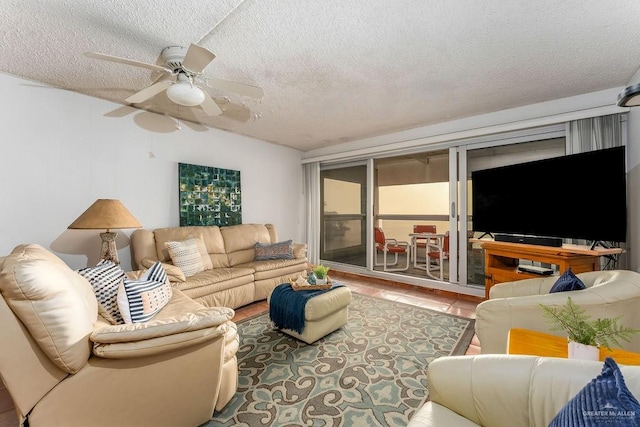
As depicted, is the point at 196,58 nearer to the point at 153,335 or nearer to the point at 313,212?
the point at 153,335

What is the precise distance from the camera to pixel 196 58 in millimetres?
1767

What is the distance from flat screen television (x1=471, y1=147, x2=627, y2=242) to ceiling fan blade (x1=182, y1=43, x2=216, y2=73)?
322 cm

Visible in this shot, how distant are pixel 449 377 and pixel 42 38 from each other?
10.9 ft

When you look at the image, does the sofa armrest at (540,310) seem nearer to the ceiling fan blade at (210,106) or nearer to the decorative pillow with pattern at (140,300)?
the decorative pillow with pattern at (140,300)

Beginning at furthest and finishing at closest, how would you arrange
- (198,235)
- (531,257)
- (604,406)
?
(198,235)
(531,257)
(604,406)

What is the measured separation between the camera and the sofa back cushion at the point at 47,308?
1.06m

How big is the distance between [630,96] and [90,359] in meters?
2.92

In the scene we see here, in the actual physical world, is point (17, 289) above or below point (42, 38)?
below

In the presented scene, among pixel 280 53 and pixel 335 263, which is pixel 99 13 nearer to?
pixel 280 53

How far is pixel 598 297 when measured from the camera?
4.77 ft

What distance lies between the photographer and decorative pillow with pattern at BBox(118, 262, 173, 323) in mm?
1677

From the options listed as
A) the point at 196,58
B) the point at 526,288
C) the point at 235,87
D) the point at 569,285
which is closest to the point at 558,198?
the point at 526,288

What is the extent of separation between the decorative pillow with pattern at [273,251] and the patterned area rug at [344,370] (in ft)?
3.73

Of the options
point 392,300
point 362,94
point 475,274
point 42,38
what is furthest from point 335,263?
point 42,38
